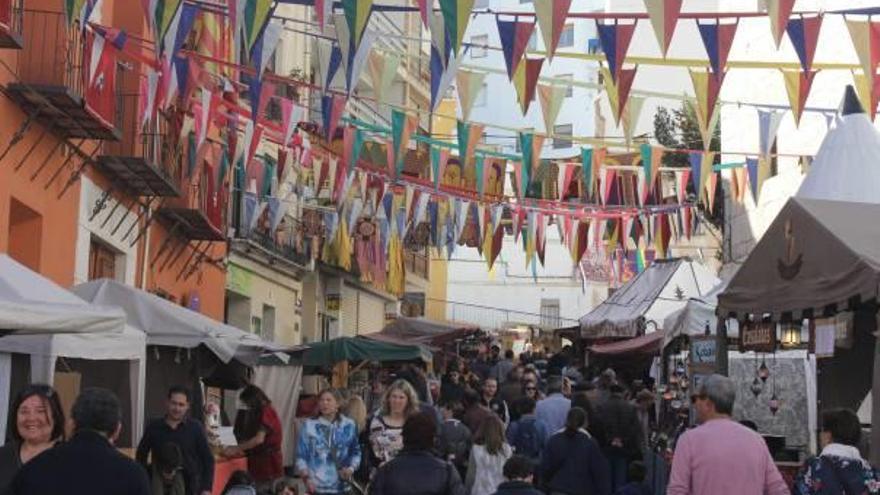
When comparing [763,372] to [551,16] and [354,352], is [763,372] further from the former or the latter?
[354,352]

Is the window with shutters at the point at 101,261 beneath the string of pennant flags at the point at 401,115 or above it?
beneath

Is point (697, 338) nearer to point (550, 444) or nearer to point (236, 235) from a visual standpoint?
point (550, 444)

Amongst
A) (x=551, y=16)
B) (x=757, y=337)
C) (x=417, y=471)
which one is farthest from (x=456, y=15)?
(x=417, y=471)

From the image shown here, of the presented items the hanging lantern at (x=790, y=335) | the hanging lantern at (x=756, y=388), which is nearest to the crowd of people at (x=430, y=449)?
the hanging lantern at (x=756, y=388)

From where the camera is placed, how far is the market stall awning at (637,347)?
23516 mm

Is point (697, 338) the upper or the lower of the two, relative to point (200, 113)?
lower

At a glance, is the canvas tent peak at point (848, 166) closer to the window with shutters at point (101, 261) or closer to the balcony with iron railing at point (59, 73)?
the balcony with iron railing at point (59, 73)

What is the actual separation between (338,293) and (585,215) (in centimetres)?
1369

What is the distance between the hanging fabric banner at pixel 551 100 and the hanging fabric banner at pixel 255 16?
582 centimetres

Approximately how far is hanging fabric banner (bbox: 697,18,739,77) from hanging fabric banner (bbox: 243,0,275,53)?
3997mm

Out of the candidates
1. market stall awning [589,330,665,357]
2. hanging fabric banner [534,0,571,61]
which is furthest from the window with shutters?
hanging fabric banner [534,0,571,61]

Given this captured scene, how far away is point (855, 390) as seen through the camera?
1341 centimetres

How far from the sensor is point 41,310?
340 inches

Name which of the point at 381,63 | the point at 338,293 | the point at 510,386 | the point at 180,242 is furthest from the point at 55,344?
the point at 338,293
